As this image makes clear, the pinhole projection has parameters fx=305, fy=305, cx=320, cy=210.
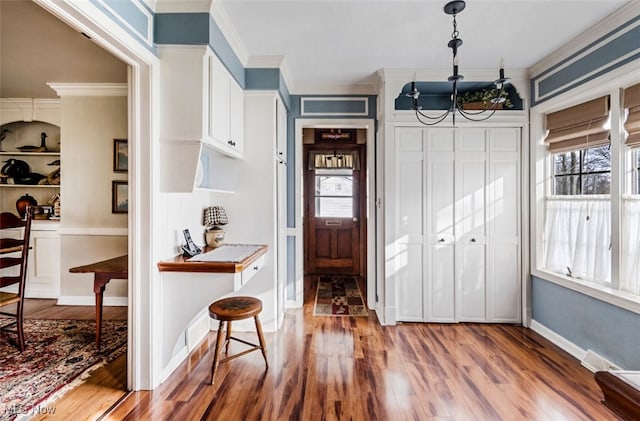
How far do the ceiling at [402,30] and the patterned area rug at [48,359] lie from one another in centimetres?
286

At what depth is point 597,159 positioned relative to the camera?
2.54m

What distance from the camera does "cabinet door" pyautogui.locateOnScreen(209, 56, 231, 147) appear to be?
7.18 ft

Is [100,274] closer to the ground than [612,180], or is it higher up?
closer to the ground

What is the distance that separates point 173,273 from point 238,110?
1.53 meters

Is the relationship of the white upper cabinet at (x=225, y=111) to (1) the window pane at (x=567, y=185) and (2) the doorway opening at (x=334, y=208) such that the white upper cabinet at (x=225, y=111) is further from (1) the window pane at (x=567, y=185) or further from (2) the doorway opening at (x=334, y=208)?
(1) the window pane at (x=567, y=185)

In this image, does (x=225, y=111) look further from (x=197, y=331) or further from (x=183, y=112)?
(x=197, y=331)

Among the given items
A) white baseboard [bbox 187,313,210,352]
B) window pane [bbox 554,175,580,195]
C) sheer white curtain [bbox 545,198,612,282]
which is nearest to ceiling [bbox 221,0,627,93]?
window pane [bbox 554,175,580,195]

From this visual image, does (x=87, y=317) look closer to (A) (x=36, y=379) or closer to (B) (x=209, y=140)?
(A) (x=36, y=379)

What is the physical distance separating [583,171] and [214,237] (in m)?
3.33

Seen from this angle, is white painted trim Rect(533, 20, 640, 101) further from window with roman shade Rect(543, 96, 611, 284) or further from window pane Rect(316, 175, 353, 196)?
window pane Rect(316, 175, 353, 196)

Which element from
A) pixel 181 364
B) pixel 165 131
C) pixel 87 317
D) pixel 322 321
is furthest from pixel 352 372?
pixel 87 317

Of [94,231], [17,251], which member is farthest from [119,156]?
[17,251]

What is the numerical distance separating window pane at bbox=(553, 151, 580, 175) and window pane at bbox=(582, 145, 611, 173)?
0.29 ft

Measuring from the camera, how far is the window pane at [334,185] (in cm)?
548
